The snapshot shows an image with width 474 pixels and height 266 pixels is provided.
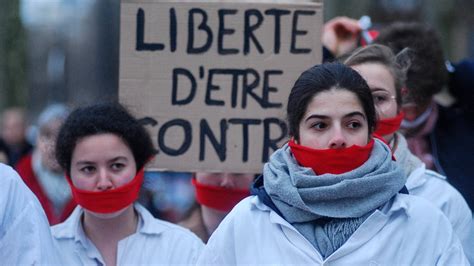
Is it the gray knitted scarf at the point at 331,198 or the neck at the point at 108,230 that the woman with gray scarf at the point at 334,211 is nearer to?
the gray knitted scarf at the point at 331,198

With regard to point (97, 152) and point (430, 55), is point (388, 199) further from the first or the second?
point (430, 55)

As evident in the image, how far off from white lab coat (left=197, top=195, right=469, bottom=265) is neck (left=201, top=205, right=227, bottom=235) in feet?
6.13

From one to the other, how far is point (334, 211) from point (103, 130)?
1.66 metres

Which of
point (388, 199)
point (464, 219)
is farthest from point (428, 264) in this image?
point (464, 219)

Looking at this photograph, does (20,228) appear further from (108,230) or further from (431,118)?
(431,118)

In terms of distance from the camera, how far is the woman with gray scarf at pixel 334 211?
14.0ft

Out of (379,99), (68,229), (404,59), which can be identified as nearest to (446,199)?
(379,99)

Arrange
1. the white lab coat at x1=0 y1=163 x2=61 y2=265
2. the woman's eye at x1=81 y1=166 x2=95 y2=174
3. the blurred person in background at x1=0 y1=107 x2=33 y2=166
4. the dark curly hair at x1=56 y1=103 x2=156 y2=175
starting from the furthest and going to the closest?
the blurred person in background at x1=0 y1=107 x2=33 y2=166, the dark curly hair at x1=56 y1=103 x2=156 y2=175, the woman's eye at x1=81 y1=166 x2=95 y2=174, the white lab coat at x1=0 y1=163 x2=61 y2=265

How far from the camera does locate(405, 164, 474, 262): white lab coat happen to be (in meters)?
5.36

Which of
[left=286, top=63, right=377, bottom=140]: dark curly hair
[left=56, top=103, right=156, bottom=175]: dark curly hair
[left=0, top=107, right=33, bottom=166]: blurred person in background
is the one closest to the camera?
[left=286, top=63, right=377, bottom=140]: dark curly hair

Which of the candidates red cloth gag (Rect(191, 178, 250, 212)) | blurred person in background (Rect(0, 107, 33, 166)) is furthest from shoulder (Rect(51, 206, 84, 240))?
blurred person in background (Rect(0, 107, 33, 166))

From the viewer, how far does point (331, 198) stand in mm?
4277

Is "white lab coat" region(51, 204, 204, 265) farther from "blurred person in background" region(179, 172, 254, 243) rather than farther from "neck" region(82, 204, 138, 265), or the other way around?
"blurred person in background" region(179, 172, 254, 243)

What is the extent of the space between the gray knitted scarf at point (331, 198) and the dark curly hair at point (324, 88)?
0.26 metres
